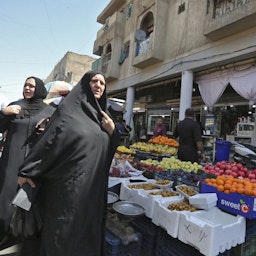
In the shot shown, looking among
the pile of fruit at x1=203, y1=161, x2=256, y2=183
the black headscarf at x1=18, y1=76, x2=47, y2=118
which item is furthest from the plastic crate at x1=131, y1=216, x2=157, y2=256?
the black headscarf at x1=18, y1=76, x2=47, y2=118

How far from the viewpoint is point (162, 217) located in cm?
243

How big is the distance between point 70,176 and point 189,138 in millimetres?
3484

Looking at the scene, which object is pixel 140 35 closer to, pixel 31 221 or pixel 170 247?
pixel 170 247

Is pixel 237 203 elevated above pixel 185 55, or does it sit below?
below

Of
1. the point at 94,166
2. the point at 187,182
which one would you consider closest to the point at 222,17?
the point at 187,182

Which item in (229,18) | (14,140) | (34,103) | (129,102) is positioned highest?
(229,18)

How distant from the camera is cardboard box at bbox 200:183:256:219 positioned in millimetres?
2294

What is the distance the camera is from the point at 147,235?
2715 millimetres

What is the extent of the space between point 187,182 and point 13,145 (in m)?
2.23

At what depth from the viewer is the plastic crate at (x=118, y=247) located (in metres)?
2.28

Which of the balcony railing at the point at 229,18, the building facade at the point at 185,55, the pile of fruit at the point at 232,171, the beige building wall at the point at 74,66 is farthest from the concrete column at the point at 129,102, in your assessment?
the beige building wall at the point at 74,66

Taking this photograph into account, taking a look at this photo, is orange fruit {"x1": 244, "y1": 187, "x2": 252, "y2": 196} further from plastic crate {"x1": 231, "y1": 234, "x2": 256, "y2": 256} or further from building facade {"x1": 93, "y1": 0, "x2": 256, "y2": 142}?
building facade {"x1": 93, "y1": 0, "x2": 256, "y2": 142}

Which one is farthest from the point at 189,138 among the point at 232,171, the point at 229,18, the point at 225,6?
the point at 225,6

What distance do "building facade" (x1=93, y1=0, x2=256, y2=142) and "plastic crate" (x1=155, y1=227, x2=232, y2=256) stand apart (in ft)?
18.8
